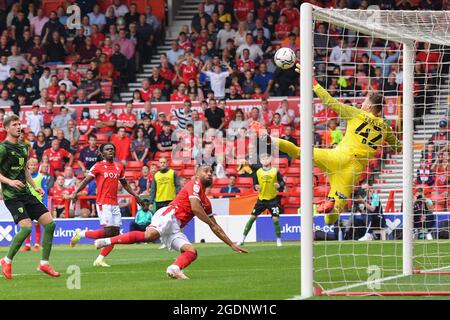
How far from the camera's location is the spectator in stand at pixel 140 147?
2925 cm

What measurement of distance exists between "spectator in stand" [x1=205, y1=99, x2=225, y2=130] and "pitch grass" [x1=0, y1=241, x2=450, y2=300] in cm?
627

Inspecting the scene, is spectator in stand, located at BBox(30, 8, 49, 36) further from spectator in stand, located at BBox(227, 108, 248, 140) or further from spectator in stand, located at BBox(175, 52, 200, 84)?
spectator in stand, located at BBox(227, 108, 248, 140)

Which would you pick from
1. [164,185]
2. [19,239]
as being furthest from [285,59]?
[164,185]

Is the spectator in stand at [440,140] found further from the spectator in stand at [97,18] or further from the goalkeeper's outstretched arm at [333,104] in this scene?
the spectator in stand at [97,18]

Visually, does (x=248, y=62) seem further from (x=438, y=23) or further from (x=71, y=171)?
(x=438, y=23)

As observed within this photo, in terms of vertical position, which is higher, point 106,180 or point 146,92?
point 146,92

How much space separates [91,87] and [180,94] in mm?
3074

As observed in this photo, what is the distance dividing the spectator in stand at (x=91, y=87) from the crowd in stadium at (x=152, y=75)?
0.11ft

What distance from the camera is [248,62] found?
3061 cm

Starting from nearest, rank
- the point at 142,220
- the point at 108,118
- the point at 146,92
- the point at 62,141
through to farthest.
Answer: the point at 142,220 < the point at 62,141 < the point at 108,118 < the point at 146,92

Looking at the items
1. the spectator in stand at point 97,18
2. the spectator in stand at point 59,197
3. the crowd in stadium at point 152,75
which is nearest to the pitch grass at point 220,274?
the spectator in stand at point 59,197

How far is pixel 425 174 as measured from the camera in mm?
20750

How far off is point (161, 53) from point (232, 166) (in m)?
7.00

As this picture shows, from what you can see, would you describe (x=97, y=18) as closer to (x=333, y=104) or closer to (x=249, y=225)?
(x=249, y=225)
